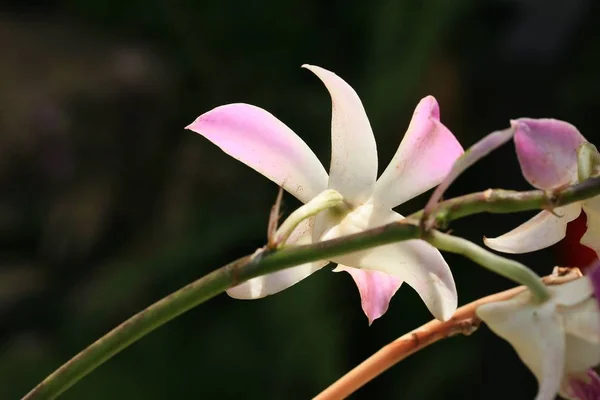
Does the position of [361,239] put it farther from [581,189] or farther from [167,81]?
[167,81]

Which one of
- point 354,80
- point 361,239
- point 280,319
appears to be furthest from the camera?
point 354,80

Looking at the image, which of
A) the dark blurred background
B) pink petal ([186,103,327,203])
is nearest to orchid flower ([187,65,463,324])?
pink petal ([186,103,327,203])

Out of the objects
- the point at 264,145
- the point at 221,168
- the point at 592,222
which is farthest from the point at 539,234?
the point at 221,168

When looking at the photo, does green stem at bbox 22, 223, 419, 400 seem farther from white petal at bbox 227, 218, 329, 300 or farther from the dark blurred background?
the dark blurred background

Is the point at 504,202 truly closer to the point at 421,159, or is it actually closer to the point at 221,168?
the point at 421,159

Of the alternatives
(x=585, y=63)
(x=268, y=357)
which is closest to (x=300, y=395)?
(x=268, y=357)

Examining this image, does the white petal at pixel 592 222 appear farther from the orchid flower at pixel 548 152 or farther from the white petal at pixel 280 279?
the white petal at pixel 280 279

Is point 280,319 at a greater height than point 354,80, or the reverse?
point 354,80

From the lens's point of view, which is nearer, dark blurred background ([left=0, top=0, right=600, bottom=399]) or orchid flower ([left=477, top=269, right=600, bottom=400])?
orchid flower ([left=477, top=269, right=600, bottom=400])
